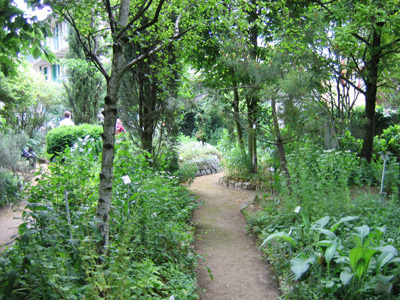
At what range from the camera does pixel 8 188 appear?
24.0ft

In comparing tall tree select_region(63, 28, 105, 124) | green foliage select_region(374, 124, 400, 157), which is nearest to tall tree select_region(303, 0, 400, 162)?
green foliage select_region(374, 124, 400, 157)

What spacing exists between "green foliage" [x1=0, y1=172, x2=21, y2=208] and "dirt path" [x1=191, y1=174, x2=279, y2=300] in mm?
3876

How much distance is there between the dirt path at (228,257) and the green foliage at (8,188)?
153 inches

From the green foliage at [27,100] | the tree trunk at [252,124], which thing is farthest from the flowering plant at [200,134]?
the tree trunk at [252,124]

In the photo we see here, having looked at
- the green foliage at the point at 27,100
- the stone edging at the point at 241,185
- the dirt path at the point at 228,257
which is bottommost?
the dirt path at the point at 228,257

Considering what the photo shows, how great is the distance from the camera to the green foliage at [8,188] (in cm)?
706

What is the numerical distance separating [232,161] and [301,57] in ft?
12.7

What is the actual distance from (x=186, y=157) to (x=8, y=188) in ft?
19.9

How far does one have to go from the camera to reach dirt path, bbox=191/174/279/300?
3.94 m

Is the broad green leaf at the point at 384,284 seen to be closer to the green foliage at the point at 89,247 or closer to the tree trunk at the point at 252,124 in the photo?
the green foliage at the point at 89,247

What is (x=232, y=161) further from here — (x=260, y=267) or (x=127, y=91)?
(x=260, y=267)

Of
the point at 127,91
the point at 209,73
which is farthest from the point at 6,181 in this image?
the point at 209,73

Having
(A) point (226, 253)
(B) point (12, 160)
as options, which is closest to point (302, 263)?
(A) point (226, 253)

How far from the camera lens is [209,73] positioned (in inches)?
358
